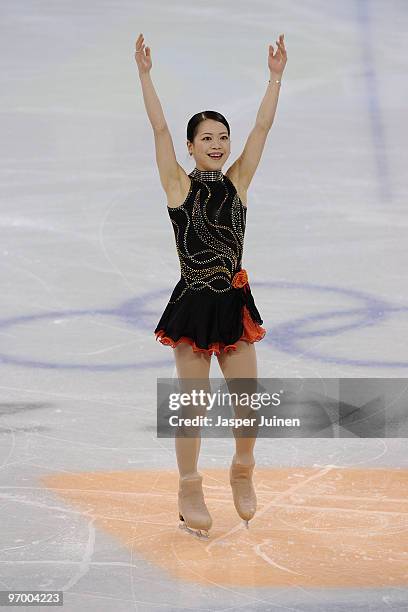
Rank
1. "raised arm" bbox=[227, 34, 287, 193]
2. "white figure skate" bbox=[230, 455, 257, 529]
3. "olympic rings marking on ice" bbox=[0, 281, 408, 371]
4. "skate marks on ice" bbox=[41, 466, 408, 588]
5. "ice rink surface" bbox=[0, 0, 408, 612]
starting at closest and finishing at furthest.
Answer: "skate marks on ice" bbox=[41, 466, 408, 588] < "ice rink surface" bbox=[0, 0, 408, 612] < "white figure skate" bbox=[230, 455, 257, 529] < "raised arm" bbox=[227, 34, 287, 193] < "olympic rings marking on ice" bbox=[0, 281, 408, 371]

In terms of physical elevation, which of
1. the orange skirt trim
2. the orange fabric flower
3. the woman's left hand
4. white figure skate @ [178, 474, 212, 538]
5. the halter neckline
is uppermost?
the woman's left hand

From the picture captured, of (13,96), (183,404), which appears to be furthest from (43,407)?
(13,96)

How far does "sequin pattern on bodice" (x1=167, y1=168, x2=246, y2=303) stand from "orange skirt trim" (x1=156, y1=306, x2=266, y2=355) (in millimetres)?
130

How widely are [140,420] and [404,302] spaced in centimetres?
217

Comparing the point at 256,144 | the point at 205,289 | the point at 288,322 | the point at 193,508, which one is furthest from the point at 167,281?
the point at 193,508

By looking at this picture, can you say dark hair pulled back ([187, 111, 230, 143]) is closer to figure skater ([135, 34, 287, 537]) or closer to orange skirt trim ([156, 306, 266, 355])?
figure skater ([135, 34, 287, 537])

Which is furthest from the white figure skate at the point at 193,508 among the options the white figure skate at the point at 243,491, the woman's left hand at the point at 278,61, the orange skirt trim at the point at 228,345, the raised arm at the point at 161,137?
the woman's left hand at the point at 278,61

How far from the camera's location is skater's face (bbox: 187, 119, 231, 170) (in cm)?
→ 440

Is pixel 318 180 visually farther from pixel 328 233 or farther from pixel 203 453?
pixel 203 453

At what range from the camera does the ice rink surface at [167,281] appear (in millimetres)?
4082

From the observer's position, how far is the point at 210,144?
4398 millimetres

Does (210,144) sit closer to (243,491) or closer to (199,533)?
(243,491)

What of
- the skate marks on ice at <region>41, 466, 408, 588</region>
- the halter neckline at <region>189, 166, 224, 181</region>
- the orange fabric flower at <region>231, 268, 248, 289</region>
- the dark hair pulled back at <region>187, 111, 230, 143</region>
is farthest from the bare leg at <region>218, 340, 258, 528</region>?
the dark hair pulled back at <region>187, 111, 230, 143</region>

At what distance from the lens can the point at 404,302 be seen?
7.09 metres
